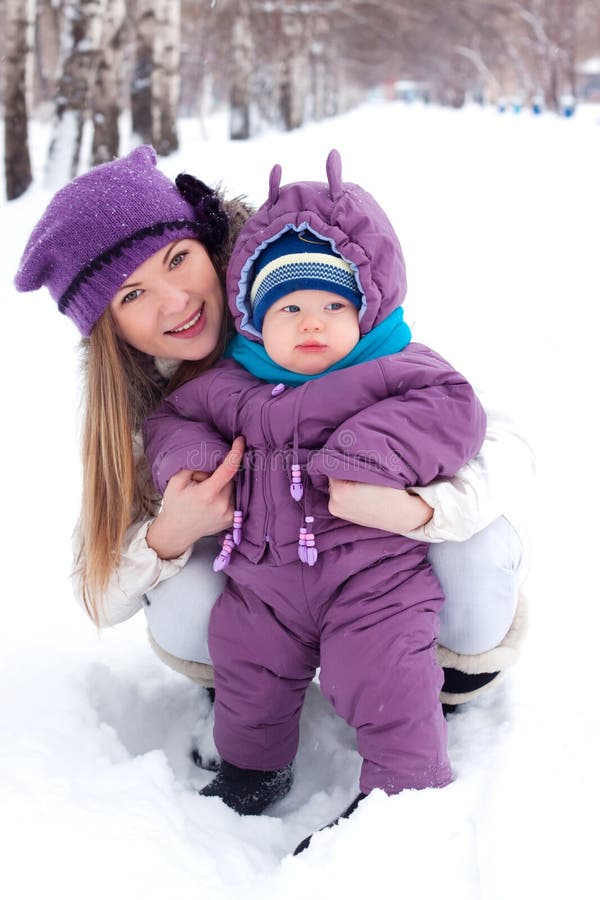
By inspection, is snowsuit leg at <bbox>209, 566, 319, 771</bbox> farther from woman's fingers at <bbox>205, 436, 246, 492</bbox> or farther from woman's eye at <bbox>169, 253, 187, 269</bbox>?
woman's eye at <bbox>169, 253, 187, 269</bbox>

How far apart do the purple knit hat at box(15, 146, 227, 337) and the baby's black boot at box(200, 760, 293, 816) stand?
933 millimetres

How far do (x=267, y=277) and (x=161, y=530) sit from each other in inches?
21.3

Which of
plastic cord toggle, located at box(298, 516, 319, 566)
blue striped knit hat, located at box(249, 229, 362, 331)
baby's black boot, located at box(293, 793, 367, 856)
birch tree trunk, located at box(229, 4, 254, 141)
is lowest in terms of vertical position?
birch tree trunk, located at box(229, 4, 254, 141)

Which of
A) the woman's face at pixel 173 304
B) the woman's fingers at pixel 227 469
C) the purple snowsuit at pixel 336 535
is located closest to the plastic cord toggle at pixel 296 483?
the purple snowsuit at pixel 336 535

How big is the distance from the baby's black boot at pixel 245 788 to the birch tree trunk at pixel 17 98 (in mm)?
7010

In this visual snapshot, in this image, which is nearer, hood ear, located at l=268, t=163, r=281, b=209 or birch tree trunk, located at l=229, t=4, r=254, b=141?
hood ear, located at l=268, t=163, r=281, b=209

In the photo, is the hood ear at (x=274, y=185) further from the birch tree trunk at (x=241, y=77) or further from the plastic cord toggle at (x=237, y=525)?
the birch tree trunk at (x=241, y=77)

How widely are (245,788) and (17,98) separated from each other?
7290mm

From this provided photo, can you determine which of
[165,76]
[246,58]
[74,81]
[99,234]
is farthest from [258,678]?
[246,58]

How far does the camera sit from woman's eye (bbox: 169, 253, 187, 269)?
1711mm

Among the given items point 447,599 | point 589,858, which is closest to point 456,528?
point 447,599

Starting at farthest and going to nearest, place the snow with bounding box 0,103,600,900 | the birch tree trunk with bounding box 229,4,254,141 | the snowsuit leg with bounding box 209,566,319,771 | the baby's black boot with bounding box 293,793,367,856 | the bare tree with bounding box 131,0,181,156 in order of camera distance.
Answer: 1. the birch tree trunk with bounding box 229,4,254,141
2. the bare tree with bounding box 131,0,181,156
3. the snowsuit leg with bounding box 209,566,319,771
4. the baby's black boot with bounding box 293,793,367,856
5. the snow with bounding box 0,103,600,900

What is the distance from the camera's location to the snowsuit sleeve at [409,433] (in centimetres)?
150

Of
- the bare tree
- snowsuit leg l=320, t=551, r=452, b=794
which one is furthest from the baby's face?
the bare tree
